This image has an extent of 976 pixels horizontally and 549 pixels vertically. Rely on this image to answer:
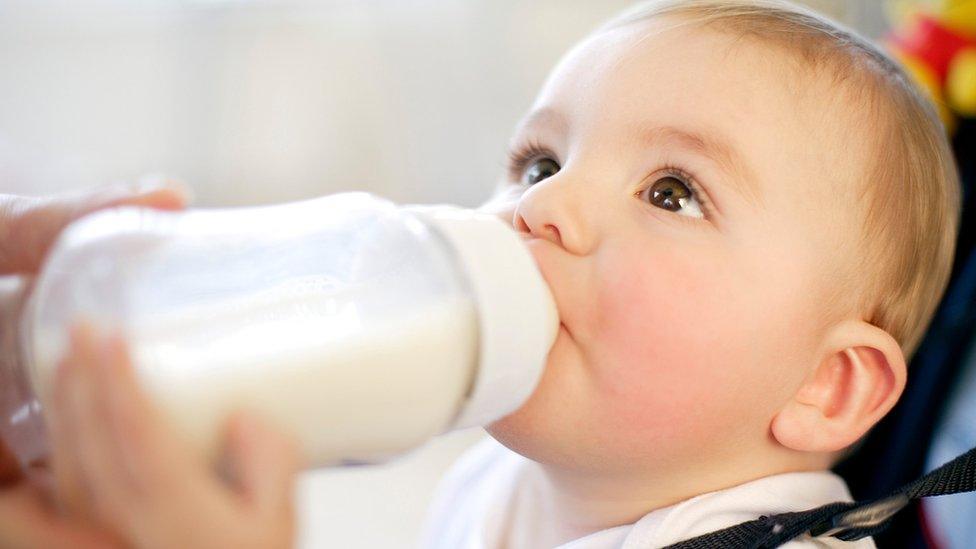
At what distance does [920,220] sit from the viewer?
0.77 m

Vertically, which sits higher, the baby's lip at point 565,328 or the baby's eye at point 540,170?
the baby's eye at point 540,170

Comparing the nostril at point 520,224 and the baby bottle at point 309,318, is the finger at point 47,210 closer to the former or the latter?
the baby bottle at point 309,318

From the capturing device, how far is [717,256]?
69 cm

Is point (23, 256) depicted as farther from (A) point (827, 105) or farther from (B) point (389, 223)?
(A) point (827, 105)

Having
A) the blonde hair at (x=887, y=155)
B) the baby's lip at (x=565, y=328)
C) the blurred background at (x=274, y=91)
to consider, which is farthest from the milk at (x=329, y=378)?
the blurred background at (x=274, y=91)

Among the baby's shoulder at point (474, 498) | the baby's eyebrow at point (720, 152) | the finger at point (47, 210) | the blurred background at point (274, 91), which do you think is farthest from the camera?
the blurred background at point (274, 91)

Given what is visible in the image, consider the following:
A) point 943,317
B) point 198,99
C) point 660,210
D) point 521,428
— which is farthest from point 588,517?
point 198,99

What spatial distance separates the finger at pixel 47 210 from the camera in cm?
59

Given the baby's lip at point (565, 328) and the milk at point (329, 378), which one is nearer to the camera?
the milk at point (329, 378)

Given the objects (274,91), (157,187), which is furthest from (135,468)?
(274,91)

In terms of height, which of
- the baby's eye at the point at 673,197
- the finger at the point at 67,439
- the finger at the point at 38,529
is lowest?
the finger at the point at 38,529

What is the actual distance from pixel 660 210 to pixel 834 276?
134mm

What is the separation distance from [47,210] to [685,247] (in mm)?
407

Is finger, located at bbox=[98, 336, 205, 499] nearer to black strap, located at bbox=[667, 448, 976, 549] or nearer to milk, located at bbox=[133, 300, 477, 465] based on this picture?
milk, located at bbox=[133, 300, 477, 465]
